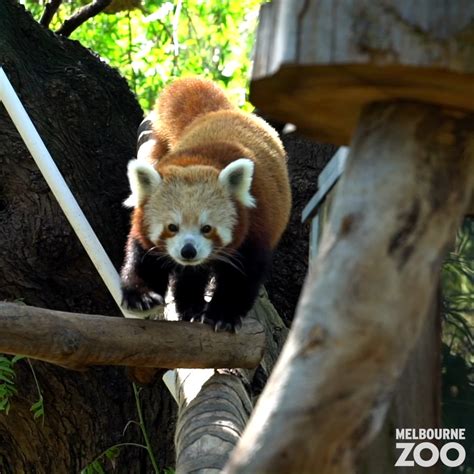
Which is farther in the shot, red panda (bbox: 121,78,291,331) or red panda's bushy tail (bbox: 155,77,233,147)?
red panda's bushy tail (bbox: 155,77,233,147)

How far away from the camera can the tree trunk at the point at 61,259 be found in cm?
550

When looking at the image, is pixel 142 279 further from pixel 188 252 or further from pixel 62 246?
pixel 62 246

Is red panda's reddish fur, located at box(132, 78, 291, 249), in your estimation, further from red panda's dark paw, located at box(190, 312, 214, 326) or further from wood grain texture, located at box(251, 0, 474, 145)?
wood grain texture, located at box(251, 0, 474, 145)

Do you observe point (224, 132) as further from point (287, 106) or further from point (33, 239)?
point (287, 106)

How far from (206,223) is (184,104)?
1.34m

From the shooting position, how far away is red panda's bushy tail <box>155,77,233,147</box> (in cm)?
612

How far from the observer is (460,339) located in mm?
2902

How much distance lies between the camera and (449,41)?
1.60m

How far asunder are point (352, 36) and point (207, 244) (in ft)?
11.4

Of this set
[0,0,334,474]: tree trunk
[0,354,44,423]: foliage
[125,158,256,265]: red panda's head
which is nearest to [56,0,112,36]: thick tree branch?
[0,0,334,474]: tree trunk

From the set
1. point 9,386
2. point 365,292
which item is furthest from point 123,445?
point 365,292

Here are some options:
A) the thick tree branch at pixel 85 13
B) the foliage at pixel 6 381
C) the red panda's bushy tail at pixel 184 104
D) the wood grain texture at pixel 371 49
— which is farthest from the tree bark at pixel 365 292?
the thick tree branch at pixel 85 13

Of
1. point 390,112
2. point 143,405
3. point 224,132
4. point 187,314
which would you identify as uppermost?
point 390,112

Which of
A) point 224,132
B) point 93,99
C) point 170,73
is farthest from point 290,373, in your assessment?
point 170,73
